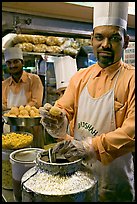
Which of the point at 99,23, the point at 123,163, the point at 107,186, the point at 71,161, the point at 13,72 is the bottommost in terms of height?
the point at 107,186

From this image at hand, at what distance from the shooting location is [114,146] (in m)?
1.07

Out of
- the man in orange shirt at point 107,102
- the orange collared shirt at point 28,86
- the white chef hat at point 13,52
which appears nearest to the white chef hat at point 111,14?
the man in orange shirt at point 107,102

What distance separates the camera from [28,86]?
253cm

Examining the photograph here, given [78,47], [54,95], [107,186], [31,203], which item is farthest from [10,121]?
[78,47]

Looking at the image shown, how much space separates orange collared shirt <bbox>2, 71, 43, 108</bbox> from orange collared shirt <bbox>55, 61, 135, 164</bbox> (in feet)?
3.49

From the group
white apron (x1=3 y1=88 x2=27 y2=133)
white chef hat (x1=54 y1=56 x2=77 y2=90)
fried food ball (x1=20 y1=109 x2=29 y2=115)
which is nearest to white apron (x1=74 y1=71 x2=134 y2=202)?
fried food ball (x1=20 y1=109 x2=29 y2=115)

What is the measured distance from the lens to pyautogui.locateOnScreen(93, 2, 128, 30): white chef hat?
1264 millimetres

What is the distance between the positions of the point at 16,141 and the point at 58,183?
49cm

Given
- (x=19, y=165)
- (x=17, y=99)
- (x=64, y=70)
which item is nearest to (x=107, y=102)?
(x=19, y=165)

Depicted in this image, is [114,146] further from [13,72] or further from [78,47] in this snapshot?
[78,47]

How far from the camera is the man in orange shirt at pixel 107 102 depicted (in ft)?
4.06

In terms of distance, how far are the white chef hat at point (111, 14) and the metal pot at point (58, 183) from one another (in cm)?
72

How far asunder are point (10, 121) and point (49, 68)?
1.26 m

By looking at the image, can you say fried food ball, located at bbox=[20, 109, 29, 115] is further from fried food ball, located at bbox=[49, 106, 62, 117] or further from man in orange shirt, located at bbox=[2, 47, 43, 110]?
man in orange shirt, located at bbox=[2, 47, 43, 110]
